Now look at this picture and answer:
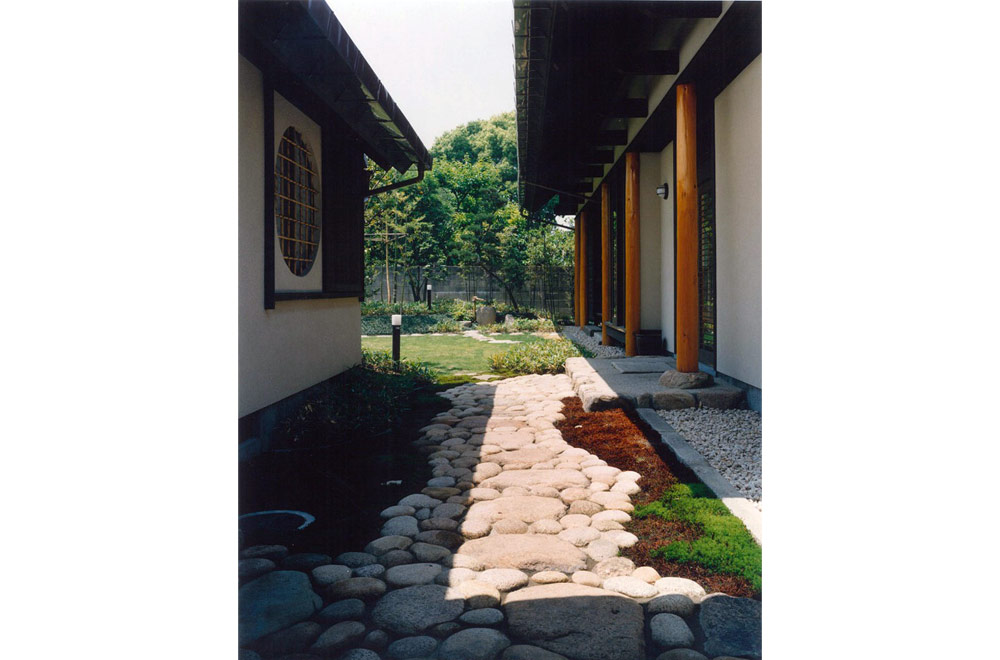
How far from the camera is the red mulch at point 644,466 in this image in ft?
8.03

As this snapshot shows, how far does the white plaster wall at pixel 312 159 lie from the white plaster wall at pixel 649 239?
455 cm

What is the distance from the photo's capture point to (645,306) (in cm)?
896

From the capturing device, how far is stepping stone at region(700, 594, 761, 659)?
6.31 feet

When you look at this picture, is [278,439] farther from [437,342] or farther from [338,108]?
[437,342]

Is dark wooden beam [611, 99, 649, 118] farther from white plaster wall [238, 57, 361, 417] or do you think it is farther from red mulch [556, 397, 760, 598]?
white plaster wall [238, 57, 361, 417]

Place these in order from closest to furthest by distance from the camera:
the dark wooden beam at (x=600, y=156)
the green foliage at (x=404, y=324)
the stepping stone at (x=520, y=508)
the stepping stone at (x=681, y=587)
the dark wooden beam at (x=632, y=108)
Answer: the stepping stone at (x=681, y=587) → the stepping stone at (x=520, y=508) → the dark wooden beam at (x=632, y=108) → the dark wooden beam at (x=600, y=156) → the green foliage at (x=404, y=324)

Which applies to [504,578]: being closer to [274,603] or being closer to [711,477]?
[274,603]

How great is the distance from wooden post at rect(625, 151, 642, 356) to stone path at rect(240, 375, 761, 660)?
4711 millimetres

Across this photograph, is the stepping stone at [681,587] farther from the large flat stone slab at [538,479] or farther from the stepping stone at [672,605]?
the large flat stone slab at [538,479]

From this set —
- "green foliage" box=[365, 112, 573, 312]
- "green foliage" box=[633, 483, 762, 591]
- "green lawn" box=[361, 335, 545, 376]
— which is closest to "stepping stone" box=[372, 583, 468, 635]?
"green foliage" box=[633, 483, 762, 591]

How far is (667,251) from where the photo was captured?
827 centimetres

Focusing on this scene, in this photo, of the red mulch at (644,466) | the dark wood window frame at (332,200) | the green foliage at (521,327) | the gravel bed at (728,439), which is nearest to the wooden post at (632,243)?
the red mulch at (644,466)
